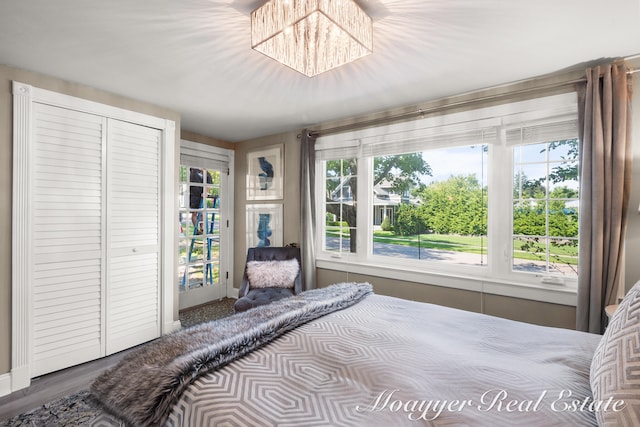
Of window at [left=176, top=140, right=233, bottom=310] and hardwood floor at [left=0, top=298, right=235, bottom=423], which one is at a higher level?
window at [left=176, top=140, right=233, bottom=310]

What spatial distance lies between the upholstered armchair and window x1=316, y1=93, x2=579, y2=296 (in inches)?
17.2

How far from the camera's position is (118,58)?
84.5 inches

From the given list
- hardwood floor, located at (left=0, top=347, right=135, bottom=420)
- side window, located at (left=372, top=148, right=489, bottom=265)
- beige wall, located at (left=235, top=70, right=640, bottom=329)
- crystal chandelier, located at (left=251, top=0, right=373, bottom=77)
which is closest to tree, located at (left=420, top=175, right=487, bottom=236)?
side window, located at (left=372, top=148, right=489, bottom=265)

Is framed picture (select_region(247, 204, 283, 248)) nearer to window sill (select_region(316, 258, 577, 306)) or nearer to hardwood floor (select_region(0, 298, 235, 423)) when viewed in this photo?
window sill (select_region(316, 258, 577, 306))

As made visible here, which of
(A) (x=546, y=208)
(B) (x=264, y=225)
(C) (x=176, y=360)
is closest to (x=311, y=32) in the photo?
(C) (x=176, y=360)

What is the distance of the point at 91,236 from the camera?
2703 millimetres

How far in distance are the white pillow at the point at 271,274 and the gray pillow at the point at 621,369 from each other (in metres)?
2.78

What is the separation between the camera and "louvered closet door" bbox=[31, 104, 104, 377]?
7.93ft

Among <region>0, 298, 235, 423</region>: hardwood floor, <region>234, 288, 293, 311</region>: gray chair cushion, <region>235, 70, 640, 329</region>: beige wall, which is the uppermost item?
<region>235, 70, 640, 329</region>: beige wall

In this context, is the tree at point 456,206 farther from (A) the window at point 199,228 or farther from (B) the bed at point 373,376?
(A) the window at point 199,228

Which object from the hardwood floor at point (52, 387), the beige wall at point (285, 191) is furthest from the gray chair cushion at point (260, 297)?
the hardwood floor at point (52, 387)

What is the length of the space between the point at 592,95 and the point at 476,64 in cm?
79

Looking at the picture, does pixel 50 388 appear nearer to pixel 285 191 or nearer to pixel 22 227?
pixel 22 227

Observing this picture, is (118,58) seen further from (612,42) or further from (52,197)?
(612,42)
